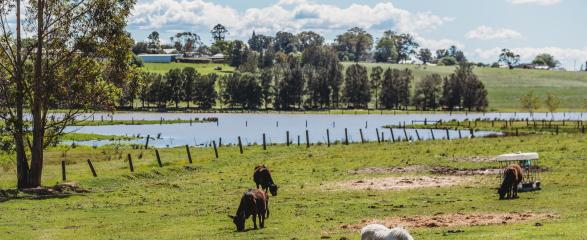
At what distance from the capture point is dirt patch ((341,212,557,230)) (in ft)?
82.5

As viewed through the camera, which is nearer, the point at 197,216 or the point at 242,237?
the point at 242,237

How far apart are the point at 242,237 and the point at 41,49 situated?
2345cm

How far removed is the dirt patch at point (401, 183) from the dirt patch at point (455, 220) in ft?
37.3

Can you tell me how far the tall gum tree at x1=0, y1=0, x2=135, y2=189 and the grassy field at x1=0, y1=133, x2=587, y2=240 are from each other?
3633 mm

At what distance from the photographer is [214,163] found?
181 ft

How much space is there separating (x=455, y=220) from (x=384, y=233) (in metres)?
8.70

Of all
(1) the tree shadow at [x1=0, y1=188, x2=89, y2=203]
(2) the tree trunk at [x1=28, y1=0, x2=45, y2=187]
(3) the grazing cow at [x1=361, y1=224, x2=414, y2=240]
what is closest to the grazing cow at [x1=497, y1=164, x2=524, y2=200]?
(3) the grazing cow at [x1=361, y1=224, x2=414, y2=240]

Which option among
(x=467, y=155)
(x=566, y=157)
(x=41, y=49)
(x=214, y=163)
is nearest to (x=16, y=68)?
(x=41, y=49)

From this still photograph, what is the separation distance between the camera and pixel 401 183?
1581 inches

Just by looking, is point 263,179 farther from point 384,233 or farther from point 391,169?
point 384,233

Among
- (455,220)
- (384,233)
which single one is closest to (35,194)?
(455,220)

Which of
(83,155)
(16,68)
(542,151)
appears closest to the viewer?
(16,68)

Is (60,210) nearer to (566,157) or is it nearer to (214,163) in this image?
(214,163)

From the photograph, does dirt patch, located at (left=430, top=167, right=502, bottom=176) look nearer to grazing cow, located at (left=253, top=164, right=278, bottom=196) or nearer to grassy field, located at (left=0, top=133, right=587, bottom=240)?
grassy field, located at (left=0, top=133, right=587, bottom=240)
